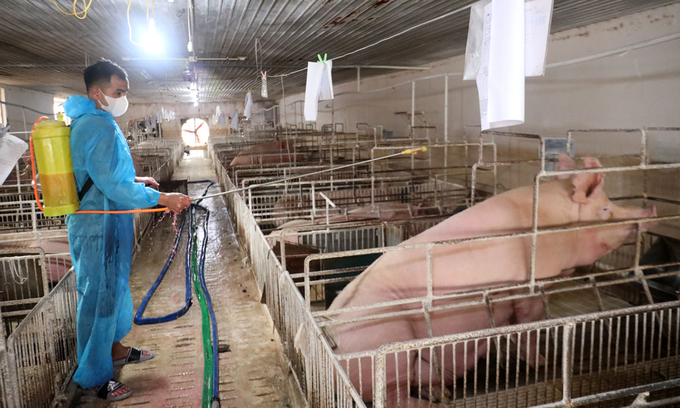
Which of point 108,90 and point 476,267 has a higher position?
point 108,90

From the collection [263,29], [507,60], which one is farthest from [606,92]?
[507,60]

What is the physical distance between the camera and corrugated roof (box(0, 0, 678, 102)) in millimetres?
5594

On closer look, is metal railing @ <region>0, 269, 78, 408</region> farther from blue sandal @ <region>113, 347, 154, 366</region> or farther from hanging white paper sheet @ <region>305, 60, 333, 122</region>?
hanging white paper sheet @ <region>305, 60, 333, 122</region>

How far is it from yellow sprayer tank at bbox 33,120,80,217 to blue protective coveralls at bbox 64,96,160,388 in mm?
84

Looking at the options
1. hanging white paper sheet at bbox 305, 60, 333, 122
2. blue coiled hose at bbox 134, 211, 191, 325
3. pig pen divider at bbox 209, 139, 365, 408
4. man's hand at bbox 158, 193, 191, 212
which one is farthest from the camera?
hanging white paper sheet at bbox 305, 60, 333, 122

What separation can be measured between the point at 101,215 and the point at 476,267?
8.62ft

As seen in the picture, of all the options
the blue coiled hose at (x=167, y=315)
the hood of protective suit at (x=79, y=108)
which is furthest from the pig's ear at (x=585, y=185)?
the blue coiled hose at (x=167, y=315)

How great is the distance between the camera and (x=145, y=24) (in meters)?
6.50

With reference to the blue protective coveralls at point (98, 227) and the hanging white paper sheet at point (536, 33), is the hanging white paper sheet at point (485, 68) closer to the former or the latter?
the hanging white paper sheet at point (536, 33)

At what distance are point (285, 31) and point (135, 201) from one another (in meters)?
4.71

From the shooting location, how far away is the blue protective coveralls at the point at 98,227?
317cm

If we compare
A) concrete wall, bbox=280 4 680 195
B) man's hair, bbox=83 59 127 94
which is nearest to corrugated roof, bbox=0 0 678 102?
concrete wall, bbox=280 4 680 195

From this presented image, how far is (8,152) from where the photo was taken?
100 inches

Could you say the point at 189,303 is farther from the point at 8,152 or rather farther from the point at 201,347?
the point at 8,152
